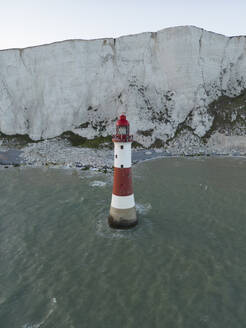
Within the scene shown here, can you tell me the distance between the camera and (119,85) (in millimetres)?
51656

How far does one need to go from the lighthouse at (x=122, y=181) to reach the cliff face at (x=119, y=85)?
3315 cm

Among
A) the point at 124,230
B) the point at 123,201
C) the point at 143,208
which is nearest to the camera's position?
the point at 123,201

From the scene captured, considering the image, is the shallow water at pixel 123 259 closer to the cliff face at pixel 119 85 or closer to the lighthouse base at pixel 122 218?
the lighthouse base at pixel 122 218

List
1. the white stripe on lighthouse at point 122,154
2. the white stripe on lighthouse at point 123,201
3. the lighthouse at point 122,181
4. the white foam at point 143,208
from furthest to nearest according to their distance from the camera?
1. the white foam at point 143,208
2. the white stripe on lighthouse at point 123,201
3. the white stripe on lighthouse at point 122,154
4. the lighthouse at point 122,181

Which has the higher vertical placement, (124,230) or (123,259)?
(124,230)

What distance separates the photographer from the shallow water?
11.5m

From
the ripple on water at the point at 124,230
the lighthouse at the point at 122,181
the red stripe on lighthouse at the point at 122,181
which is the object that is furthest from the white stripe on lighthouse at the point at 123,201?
the ripple on water at the point at 124,230

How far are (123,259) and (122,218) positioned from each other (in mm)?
3332

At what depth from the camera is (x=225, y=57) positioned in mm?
53281

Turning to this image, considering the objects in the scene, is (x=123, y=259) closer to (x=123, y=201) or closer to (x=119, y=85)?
(x=123, y=201)

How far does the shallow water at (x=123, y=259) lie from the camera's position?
452 inches

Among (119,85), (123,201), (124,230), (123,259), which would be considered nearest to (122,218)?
(124,230)

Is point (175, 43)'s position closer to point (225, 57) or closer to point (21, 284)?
point (225, 57)

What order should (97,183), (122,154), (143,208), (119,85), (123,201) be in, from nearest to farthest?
→ (122,154) → (123,201) → (143,208) → (97,183) → (119,85)
